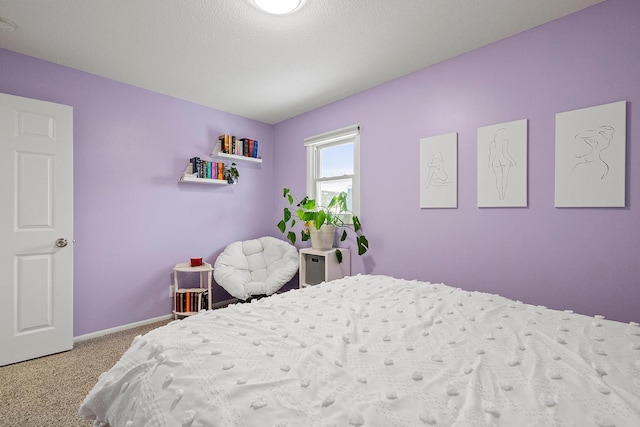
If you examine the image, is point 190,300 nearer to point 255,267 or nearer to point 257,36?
point 255,267

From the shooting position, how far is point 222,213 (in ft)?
12.6

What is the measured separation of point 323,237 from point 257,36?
1.94 meters

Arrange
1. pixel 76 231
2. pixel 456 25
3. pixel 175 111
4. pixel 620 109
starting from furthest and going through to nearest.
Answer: pixel 175 111
pixel 76 231
pixel 456 25
pixel 620 109

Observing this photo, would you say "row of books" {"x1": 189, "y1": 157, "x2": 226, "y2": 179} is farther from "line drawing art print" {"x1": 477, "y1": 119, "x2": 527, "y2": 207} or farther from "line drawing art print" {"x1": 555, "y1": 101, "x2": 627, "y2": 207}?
"line drawing art print" {"x1": 555, "y1": 101, "x2": 627, "y2": 207}

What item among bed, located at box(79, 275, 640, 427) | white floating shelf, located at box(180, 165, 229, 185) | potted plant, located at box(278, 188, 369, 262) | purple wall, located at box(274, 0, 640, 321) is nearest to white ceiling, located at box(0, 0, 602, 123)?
purple wall, located at box(274, 0, 640, 321)

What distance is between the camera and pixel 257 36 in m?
2.23

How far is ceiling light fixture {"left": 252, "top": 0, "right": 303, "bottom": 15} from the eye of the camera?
72.7 inches

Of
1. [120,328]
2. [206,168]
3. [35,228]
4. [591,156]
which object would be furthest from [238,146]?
[591,156]

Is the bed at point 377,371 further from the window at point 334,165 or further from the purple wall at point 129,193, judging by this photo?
the purple wall at point 129,193

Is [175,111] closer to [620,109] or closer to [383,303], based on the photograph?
[383,303]

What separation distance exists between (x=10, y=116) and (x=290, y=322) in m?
2.72

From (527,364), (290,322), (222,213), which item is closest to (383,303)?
(290,322)

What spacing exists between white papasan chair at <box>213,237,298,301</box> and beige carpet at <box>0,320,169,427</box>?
1054 millimetres

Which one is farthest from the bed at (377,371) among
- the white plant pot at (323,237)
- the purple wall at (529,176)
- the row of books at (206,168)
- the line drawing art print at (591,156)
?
the row of books at (206,168)
